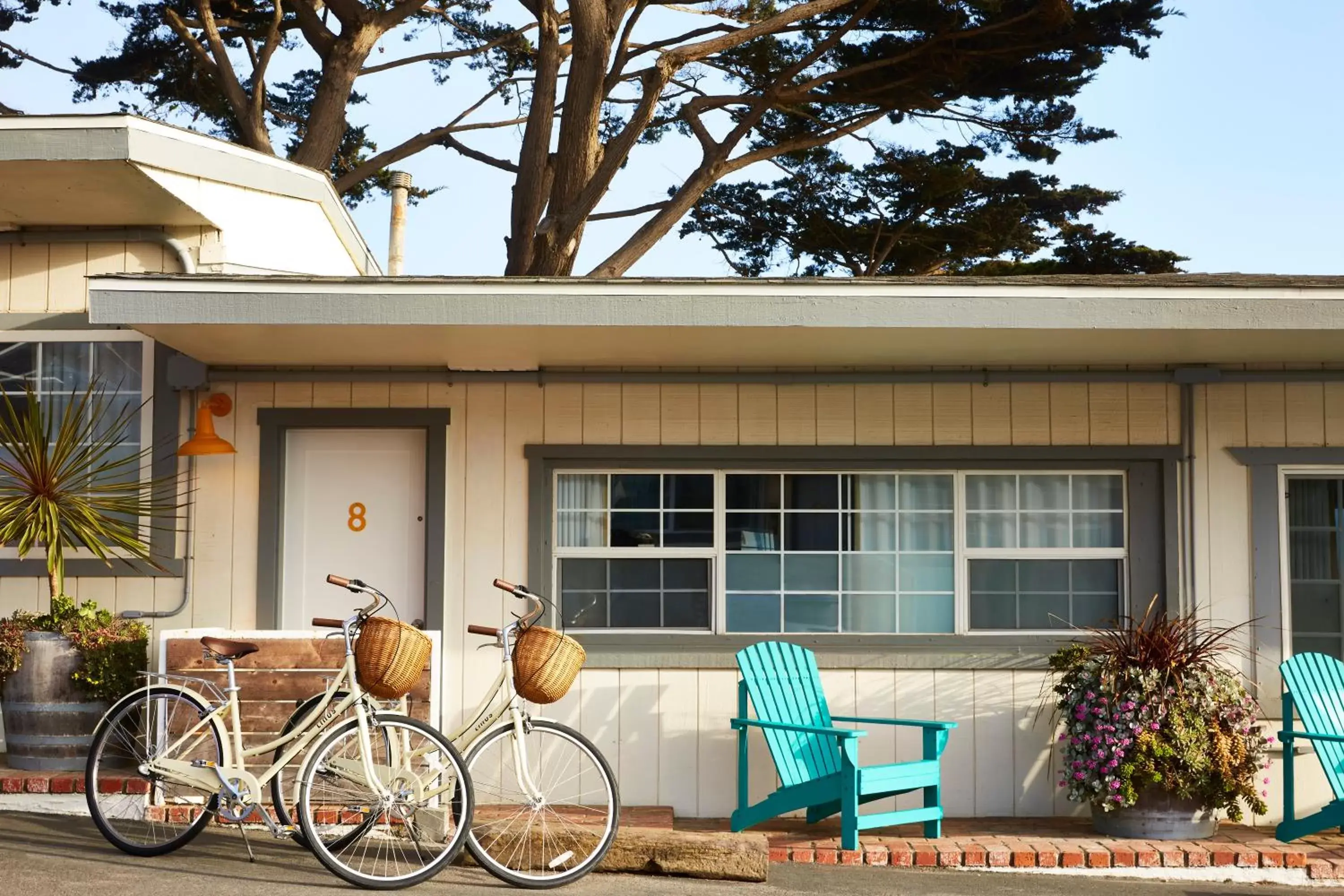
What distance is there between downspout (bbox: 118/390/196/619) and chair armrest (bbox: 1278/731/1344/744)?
509 cm

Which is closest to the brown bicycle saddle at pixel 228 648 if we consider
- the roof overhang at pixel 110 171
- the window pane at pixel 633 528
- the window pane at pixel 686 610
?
the window pane at pixel 633 528

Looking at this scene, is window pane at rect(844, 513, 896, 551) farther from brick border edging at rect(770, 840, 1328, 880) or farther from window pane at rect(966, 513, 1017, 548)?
brick border edging at rect(770, 840, 1328, 880)

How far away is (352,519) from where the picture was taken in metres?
7.06

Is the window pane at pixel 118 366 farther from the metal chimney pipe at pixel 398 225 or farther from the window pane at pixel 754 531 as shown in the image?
the window pane at pixel 754 531

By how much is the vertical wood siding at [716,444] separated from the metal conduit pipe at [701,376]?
4 centimetres

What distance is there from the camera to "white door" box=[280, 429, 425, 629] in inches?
276

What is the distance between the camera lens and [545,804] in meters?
5.29

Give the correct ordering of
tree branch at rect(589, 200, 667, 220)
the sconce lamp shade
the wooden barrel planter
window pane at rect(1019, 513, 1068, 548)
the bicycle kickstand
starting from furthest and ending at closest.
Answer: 1. tree branch at rect(589, 200, 667, 220)
2. window pane at rect(1019, 513, 1068, 548)
3. the sconce lamp shade
4. the wooden barrel planter
5. the bicycle kickstand

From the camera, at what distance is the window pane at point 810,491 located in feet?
23.1

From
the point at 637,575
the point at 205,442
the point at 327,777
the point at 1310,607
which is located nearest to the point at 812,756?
the point at 637,575

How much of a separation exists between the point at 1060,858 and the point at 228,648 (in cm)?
348

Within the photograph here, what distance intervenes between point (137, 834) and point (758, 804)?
2.57m

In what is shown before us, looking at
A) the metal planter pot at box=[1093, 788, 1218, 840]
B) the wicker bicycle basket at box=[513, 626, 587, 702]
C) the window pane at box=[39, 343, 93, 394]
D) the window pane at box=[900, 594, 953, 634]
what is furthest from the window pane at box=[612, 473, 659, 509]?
the window pane at box=[39, 343, 93, 394]

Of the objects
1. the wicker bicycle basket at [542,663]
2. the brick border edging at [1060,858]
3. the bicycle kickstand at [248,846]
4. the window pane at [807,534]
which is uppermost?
the window pane at [807,534]
